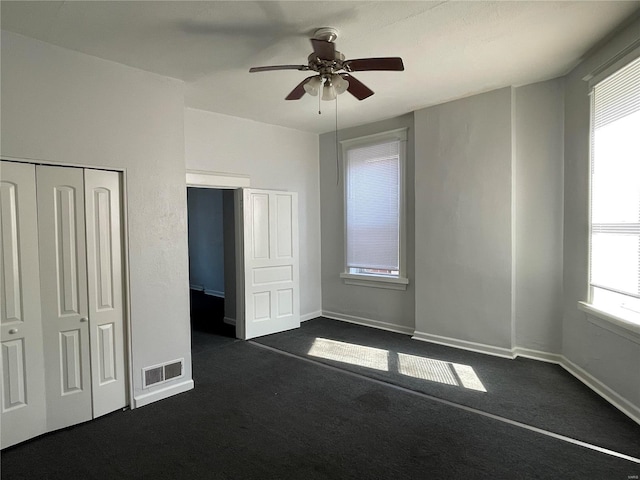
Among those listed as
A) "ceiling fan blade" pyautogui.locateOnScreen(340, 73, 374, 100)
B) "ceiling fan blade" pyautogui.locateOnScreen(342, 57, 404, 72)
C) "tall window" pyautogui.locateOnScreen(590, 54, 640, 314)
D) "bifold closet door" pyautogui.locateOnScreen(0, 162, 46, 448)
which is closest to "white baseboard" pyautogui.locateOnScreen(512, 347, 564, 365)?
"tall window" pyautogui.locateOnScreen(590, 54, 640, 314)

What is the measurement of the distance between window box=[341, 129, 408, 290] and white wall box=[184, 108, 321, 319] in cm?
58

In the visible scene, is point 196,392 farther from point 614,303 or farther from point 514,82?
point 514,82

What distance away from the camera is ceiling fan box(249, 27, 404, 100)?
2377 millimetres

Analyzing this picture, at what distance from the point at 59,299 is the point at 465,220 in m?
4.07

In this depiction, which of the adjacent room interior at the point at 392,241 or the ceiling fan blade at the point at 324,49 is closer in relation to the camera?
the ceiling fan blade at the point at 324,49

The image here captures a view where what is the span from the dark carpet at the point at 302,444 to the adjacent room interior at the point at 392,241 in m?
0.02

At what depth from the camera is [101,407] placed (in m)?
2.93

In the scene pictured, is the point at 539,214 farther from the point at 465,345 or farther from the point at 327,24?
the point at 327,24

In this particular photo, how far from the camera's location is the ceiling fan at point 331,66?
2377 millimetres

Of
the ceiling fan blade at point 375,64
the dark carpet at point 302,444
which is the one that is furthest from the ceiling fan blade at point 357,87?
the dark carpet at point 302,444

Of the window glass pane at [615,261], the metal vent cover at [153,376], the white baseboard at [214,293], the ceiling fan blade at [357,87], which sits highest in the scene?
the ceiling fan blade at [357,87]

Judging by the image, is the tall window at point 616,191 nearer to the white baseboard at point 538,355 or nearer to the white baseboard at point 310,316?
the white baseboard at point 538,355

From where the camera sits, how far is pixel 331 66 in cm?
258

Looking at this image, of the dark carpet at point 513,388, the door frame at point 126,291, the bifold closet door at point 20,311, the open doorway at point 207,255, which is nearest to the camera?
the bifold closet door at point 20,311
